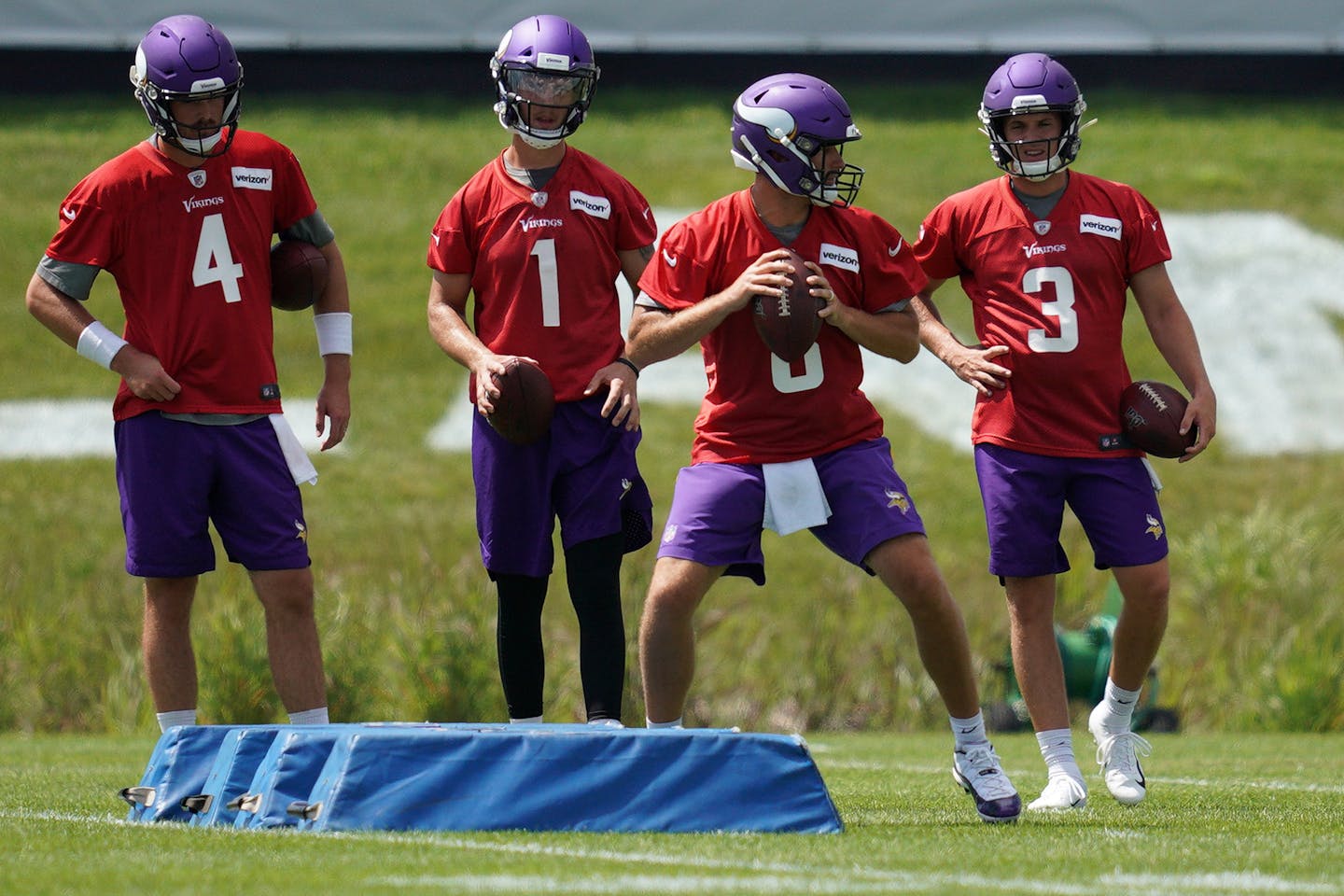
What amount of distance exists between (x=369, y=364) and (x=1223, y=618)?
6987 mm

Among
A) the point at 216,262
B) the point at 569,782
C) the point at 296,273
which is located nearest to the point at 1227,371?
the point at 296,273

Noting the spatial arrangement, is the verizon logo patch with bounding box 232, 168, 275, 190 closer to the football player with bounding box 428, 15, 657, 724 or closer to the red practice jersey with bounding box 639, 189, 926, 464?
the football player with bounding box 428, 15, 657, 724

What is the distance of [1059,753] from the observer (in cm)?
559

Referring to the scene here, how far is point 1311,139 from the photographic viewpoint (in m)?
16.7

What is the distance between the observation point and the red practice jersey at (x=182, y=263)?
5.57 m

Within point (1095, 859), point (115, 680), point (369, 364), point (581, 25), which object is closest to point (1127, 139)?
point (581, 25)

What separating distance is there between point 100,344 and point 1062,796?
308 centimetres

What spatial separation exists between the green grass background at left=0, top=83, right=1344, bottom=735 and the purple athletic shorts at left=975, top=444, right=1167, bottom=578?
10.8 feet

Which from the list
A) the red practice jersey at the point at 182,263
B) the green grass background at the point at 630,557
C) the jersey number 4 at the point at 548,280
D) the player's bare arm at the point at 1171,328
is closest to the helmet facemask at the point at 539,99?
the jersey number 4 at the point at 548,280

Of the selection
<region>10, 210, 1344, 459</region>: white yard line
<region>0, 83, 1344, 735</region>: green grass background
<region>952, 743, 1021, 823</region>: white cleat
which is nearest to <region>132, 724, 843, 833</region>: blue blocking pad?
<region>952, 743, 1021, 823</region>: white cleat

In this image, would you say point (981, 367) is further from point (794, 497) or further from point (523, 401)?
point (523, 401)

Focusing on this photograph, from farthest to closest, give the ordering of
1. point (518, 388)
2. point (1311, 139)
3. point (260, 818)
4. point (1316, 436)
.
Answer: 1. point (1311, 139)
2. point (1316, 436)
3. point (518, 388)
4. point (260, 818)

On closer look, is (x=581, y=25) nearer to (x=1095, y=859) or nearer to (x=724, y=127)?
(x=724, y=127)

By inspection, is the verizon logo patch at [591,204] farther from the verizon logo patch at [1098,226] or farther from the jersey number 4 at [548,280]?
the verizon logo patch at [1098,226]
